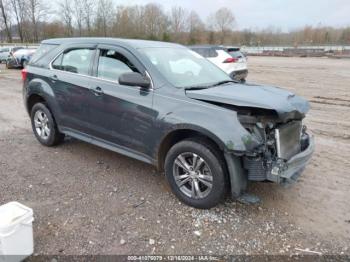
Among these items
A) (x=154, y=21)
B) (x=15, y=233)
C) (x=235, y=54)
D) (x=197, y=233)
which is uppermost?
(x=154, y=21)

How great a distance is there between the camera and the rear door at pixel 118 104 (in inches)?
146

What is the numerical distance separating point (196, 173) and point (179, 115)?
2.18 ft

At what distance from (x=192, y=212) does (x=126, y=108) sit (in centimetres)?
147

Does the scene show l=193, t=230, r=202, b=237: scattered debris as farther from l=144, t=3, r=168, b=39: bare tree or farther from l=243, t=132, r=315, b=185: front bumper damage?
l=144, t=3, r=168, b=39: bare tree

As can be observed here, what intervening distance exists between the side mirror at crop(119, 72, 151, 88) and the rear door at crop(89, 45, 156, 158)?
0.32 feet

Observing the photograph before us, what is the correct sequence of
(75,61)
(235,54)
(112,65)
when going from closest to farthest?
A: 1. (112,65)
2. (75,61)
3. (235,54)

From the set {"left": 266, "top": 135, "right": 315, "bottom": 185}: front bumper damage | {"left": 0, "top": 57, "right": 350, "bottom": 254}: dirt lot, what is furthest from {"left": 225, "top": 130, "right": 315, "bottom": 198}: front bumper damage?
{"left": 0, "top": 57, "right": 350, "bottom": 254}: dirt lot

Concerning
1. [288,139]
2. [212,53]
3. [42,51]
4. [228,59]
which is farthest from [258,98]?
[212,53]

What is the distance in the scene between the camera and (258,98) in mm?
3340

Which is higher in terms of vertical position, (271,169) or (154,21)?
(154,21)

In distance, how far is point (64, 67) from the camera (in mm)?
4730

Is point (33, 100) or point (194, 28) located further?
point (194, 28)

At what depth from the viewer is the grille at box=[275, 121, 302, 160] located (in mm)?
3195

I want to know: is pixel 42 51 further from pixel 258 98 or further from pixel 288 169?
pixel 288 169
